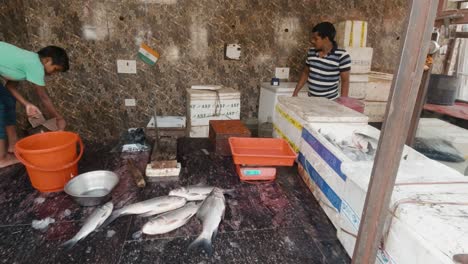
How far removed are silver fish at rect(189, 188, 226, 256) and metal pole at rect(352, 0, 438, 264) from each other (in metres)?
0.56

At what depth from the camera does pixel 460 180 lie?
93cm

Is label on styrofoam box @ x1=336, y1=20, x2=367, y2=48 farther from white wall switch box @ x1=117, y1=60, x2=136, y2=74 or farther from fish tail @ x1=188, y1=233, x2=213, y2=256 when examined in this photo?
fish tail @ x1=188, y1=233, x2=213, y2=256

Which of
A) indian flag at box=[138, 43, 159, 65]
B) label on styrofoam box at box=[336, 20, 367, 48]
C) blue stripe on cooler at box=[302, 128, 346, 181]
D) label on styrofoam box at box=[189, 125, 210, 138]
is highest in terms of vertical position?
label on styrofoam box at box=[336, 20, 367, 48]

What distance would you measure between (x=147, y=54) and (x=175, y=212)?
2939mm

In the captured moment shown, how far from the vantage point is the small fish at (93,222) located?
1.04m

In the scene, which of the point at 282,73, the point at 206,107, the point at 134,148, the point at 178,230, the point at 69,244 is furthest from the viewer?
the point at 282,73

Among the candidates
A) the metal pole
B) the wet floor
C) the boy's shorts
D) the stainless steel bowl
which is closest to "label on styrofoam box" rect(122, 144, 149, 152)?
the wet floor

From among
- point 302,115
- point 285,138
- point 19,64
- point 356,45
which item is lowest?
point 285,138

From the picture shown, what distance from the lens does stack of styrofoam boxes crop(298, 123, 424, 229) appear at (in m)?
1.15

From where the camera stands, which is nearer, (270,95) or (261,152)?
(261,152)

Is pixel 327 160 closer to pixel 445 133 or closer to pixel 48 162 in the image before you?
pixel 48 162

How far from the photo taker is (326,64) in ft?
10.5

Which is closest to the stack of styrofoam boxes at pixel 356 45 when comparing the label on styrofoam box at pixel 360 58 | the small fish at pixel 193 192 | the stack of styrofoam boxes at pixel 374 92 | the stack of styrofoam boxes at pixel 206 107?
the label on styrofoam box at pixel 360 58

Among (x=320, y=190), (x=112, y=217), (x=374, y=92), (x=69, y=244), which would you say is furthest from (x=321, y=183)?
(x=374, y=92)
